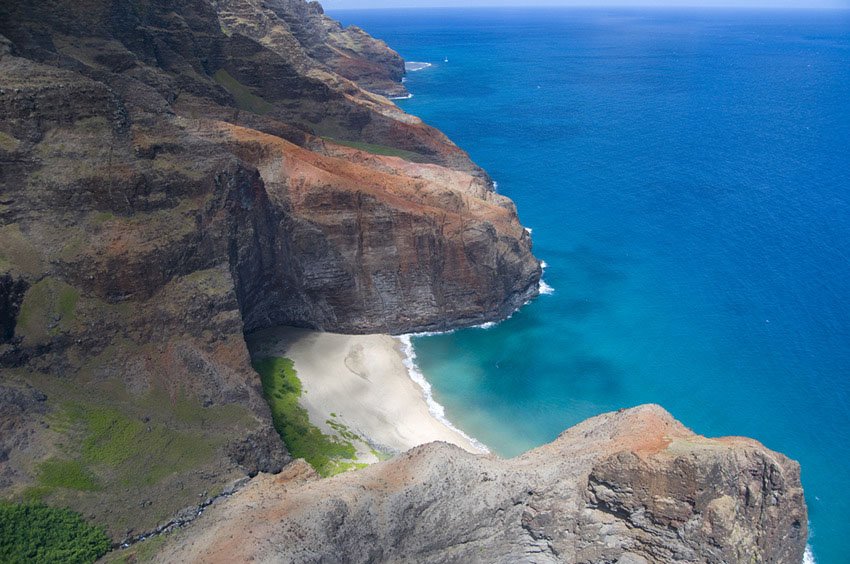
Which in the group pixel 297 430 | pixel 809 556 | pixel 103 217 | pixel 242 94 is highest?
pixel 242 94

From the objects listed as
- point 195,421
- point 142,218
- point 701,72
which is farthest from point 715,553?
point 701,72

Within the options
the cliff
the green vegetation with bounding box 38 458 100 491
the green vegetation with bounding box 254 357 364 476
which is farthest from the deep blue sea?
the green vegetation with bounding box 38 458 100 491

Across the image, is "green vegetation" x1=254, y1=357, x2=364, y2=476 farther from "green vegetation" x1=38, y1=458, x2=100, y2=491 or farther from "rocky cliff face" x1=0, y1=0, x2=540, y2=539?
"green vegetation" x1=38, y1=458, x2=100, y2=491

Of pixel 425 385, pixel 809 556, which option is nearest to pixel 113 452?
pixel 425 385

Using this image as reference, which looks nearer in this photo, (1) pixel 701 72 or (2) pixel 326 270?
(2) pixel 326 270

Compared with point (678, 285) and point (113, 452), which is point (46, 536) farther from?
point (678, 285)

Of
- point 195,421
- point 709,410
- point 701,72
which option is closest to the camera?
point 195,421

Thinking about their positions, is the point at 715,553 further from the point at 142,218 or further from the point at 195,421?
the point at 142,218
